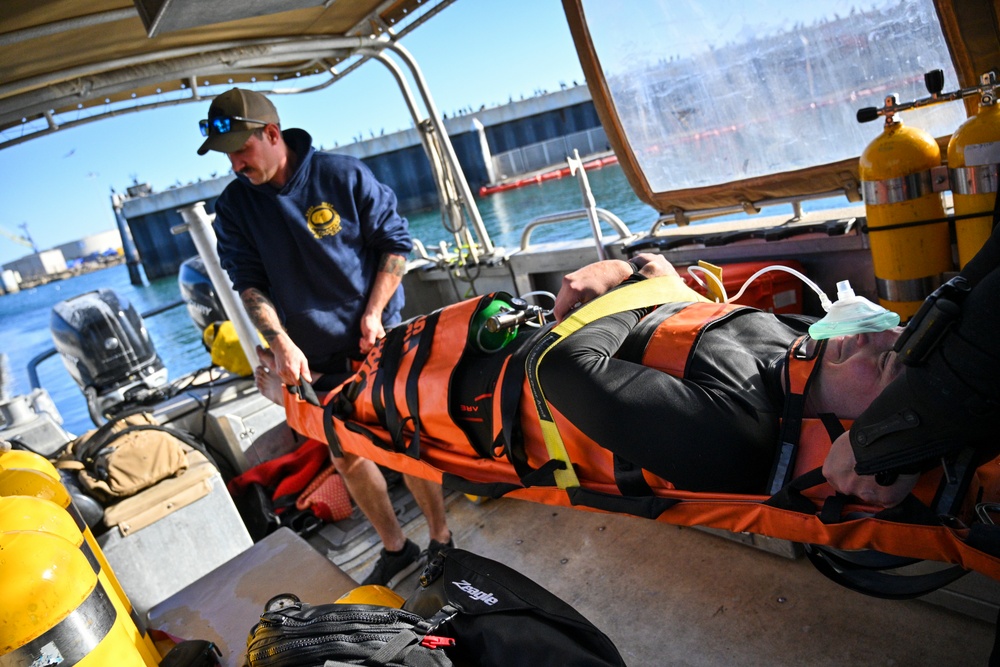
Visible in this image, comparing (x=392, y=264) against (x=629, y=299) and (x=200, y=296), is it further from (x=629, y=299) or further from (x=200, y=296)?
(x=200, y=296)

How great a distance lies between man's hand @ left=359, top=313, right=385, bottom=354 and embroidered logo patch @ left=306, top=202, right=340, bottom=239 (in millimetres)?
443

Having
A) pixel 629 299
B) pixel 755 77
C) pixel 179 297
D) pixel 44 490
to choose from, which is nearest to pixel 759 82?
pixel 755 77

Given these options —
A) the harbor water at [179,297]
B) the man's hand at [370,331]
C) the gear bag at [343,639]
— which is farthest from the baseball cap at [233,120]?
the harbor water at [179,297]

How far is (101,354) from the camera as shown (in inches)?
208

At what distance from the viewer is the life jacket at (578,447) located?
1.38m

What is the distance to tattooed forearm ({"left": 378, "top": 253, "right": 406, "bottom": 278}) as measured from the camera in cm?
327

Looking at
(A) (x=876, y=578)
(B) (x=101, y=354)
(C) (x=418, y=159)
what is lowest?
(A) (x=876, y=578)

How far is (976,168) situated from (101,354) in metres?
5.84

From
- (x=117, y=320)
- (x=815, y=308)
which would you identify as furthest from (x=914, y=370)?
(x=117, y=320)

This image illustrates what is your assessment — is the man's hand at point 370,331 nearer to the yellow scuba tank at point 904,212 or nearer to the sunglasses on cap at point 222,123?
the sunglasses on cap at point 222,123

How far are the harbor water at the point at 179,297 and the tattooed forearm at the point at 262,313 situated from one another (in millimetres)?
2805

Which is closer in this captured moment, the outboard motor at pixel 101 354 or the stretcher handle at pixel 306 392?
the stretcher handle at pixel 306 392

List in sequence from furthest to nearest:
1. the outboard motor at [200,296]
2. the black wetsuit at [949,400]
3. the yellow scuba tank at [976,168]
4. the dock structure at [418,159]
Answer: the dock structure at [418,159], the outboard motor at [200,296], the yellow scuba tank at [976,168], the black wetsuit at [949,400]

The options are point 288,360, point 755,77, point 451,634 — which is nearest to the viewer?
point 451,634
